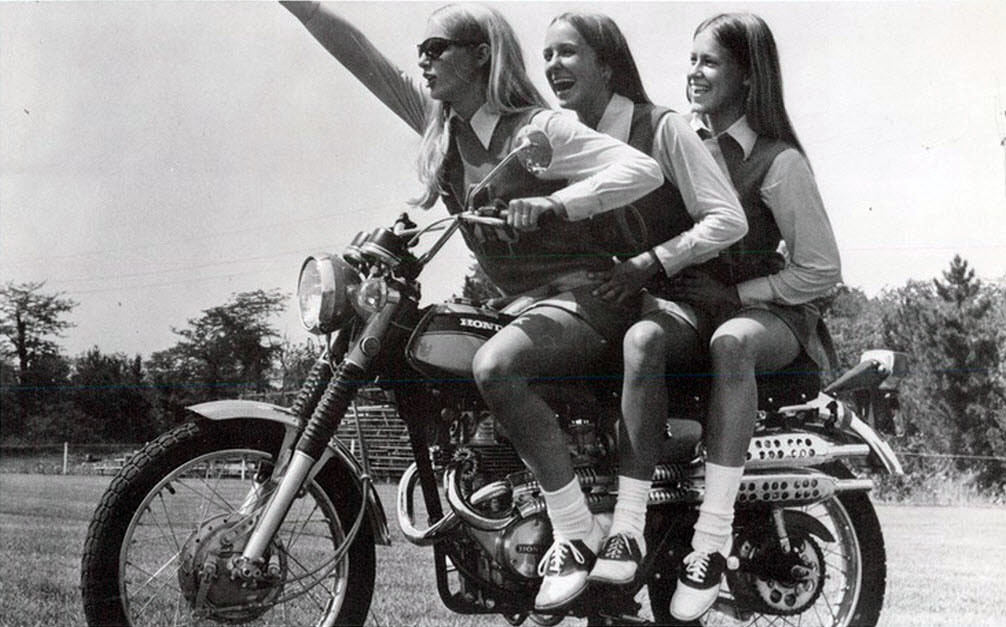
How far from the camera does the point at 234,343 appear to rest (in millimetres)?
7125

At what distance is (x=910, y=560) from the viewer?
678cm

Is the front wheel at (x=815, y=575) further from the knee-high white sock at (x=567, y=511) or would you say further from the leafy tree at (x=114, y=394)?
the leafy tree at (x=114, y=394)

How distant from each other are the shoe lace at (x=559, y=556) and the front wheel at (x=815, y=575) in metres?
0.40

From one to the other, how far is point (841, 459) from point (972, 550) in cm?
→ 469

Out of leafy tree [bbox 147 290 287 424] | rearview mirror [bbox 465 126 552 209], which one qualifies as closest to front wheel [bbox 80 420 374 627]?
rearview mirror [bbox 465 126 552 209]

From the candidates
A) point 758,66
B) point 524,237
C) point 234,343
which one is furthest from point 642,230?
point 234,343

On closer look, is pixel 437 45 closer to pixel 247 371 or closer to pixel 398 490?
pixel 398 490

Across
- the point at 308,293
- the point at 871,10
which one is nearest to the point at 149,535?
the point at 308,293

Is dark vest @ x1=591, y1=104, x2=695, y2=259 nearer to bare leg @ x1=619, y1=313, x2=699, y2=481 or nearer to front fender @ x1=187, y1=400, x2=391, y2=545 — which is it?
bare leg @ x1=619, y1=313, x2=699, y2=481

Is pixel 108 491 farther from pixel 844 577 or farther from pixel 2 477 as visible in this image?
pixel 2 477

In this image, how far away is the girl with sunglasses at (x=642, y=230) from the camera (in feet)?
10.1

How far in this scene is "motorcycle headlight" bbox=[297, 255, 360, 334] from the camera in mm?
3016

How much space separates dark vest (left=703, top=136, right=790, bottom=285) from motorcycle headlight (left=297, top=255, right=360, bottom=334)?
3.70 feet

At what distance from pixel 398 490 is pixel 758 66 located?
6.02 feet
